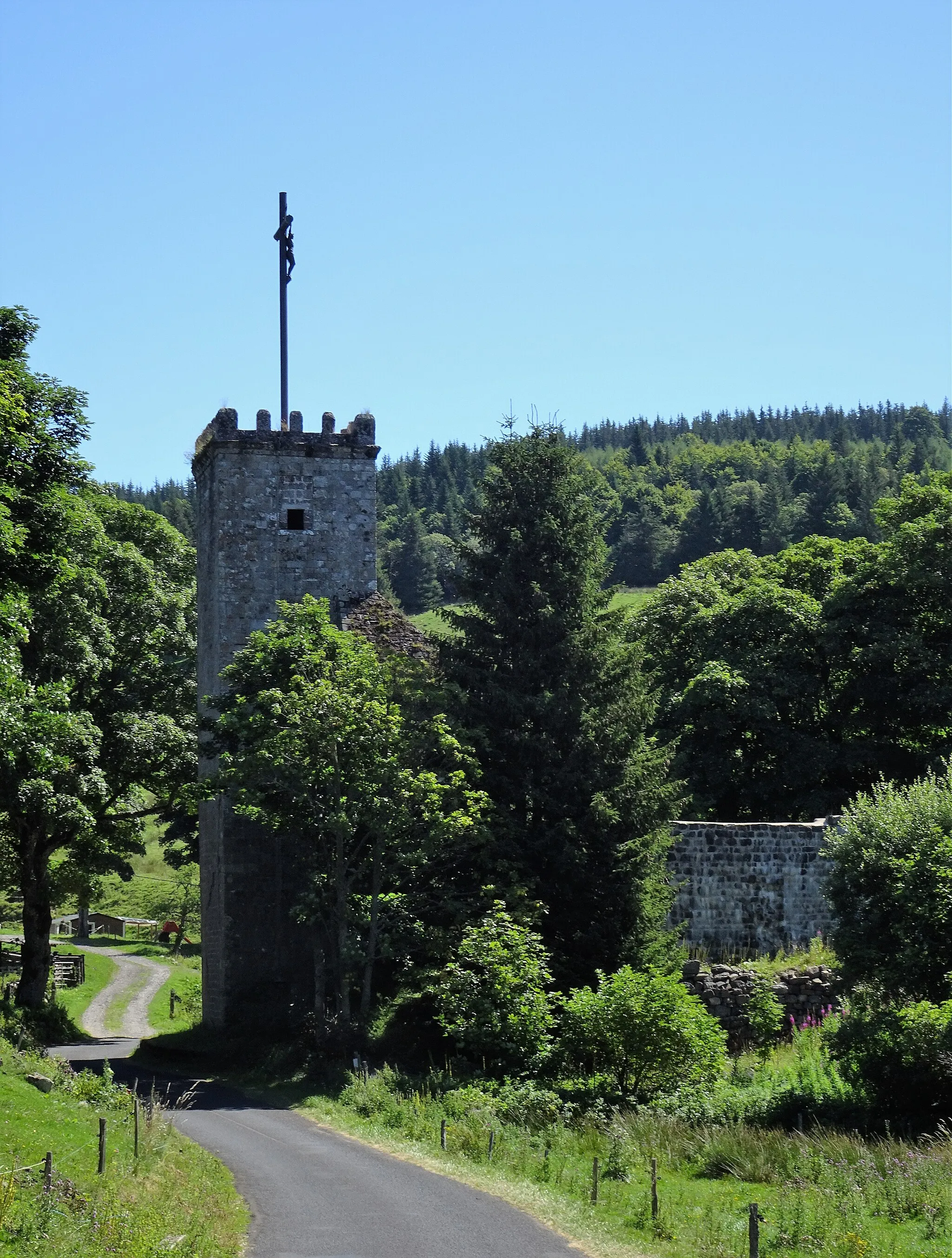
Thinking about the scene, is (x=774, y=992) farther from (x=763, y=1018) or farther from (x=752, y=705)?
(x=752, y=705)

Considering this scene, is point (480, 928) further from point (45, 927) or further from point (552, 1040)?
point (45, 927)

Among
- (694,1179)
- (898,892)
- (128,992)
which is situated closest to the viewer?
(694,1179)

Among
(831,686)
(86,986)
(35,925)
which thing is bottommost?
(86,986)

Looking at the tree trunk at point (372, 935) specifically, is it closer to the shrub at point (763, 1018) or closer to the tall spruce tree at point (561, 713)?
the tall spruce tree at point (561, 713)

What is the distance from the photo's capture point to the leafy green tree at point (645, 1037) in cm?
2119

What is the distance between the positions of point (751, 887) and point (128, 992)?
2537 centimetres

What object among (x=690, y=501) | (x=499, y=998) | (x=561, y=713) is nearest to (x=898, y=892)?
(x=499, y=998)

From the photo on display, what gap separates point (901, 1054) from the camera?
19531mm

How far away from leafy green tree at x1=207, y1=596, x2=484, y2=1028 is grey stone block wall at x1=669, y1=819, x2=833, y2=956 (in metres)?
5.30

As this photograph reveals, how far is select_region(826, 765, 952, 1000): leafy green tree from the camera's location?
20609 millimetres

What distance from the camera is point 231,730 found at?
26.7 meters

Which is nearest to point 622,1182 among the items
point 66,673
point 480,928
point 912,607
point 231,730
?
point 480,928

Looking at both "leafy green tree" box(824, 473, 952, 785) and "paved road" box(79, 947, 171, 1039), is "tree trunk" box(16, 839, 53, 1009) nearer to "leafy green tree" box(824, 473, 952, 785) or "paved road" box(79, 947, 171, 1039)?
"paved road" box(79, 947, 171, 1039)

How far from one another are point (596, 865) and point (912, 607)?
505 inches
